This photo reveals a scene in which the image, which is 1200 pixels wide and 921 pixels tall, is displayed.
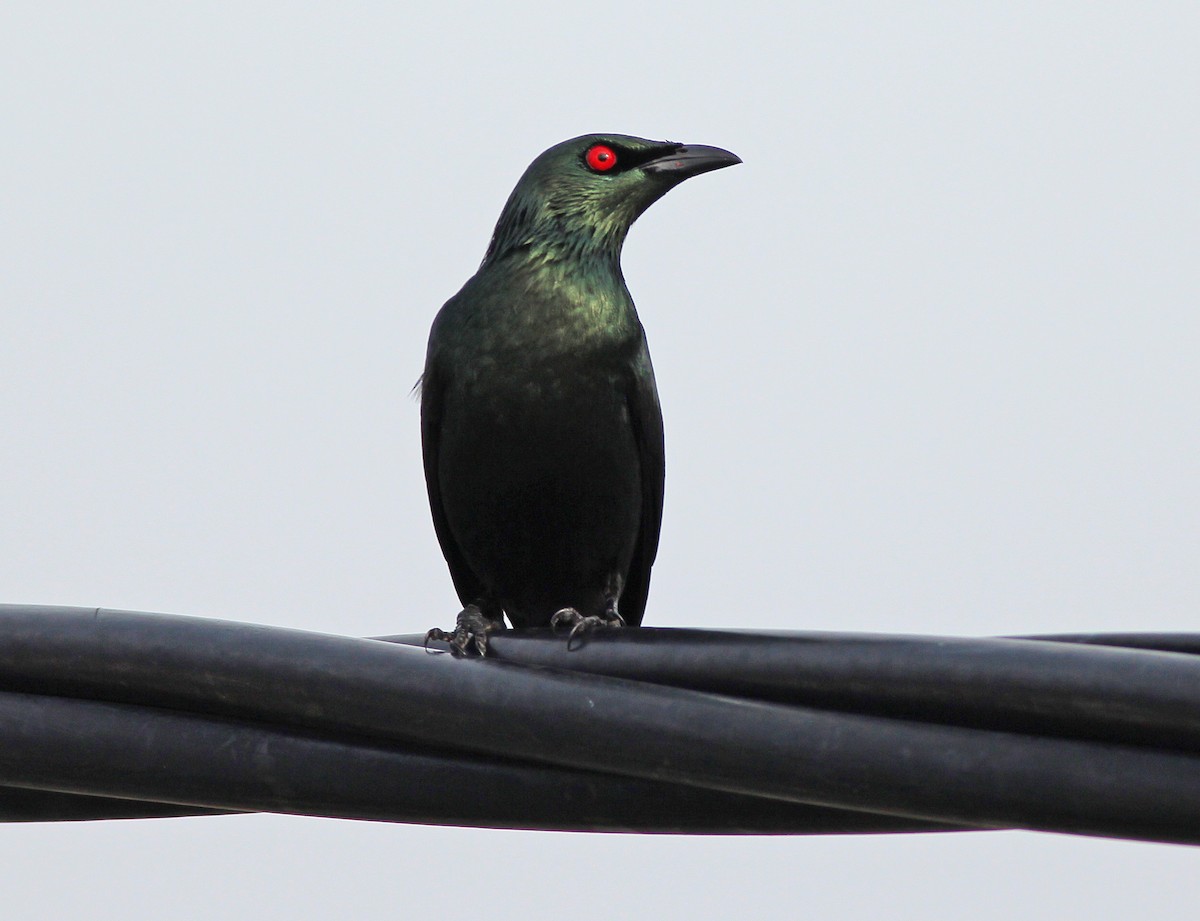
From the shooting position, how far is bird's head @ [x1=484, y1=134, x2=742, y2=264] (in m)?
4.64

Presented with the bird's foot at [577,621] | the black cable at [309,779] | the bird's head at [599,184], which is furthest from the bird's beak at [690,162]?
the black cable at [309,779]

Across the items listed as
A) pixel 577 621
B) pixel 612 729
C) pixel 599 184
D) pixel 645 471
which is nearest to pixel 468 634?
pixel 577 621

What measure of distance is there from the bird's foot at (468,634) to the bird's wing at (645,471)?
1.47ft

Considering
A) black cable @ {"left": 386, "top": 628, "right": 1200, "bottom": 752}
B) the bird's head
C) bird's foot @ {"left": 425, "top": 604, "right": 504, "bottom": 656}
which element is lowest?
black cable @ {"left": 386, "top": 628, "right": 1200, "bottom": 752}

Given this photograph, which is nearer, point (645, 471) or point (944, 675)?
point (944, 675)

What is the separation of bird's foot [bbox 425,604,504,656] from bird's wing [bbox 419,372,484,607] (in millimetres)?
99

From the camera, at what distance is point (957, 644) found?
5.78 ft

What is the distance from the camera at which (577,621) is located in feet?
11.8

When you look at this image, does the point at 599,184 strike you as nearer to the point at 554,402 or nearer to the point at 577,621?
the point at 554,402

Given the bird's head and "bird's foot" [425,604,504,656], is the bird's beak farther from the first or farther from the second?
"bird's foot" [425,604,504,656]

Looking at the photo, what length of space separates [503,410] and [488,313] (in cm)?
31

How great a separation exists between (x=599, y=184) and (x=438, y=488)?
1041 millimetres

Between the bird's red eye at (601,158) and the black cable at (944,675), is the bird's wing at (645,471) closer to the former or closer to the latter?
the bird's red eye at (601,158)

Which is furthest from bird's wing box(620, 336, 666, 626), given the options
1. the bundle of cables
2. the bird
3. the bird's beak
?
the bundle of cables
